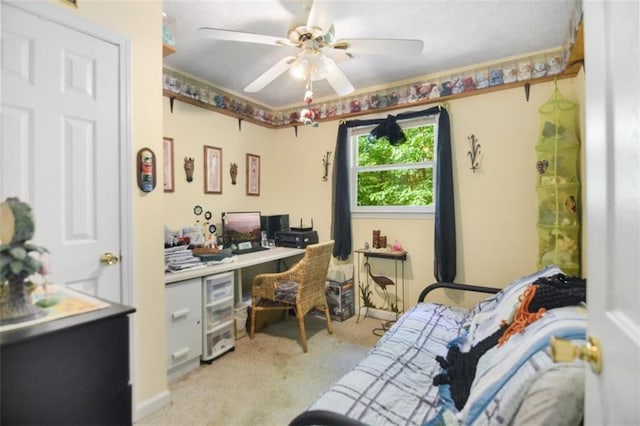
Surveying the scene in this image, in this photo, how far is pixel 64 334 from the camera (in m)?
0.70

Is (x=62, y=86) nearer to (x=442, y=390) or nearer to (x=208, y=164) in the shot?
(x=208, y=164)

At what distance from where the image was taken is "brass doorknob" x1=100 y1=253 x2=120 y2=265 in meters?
1.56

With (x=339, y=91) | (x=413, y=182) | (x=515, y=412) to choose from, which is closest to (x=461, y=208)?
(x=413, y=182)

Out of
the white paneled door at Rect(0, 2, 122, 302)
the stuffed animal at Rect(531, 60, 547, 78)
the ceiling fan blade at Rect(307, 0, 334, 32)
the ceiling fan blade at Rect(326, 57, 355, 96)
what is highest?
the stuffed animal at Rect(531, 60, 547, 78)

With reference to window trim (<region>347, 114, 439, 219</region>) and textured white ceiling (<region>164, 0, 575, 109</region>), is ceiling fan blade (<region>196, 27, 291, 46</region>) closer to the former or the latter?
textured white ceiling (<region>164, 0, 575, 109</region>)

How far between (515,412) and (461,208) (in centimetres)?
225

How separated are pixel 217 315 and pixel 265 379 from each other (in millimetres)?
626

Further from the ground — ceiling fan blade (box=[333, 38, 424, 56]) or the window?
ceiling fan blade (box=[333, 38, 424, 56])

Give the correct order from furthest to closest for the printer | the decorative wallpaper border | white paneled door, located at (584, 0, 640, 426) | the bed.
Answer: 1. the printer
2. the decorative wallpaper border
3. the bed
4. white paneled door, located at (584, 0, 640, 426)

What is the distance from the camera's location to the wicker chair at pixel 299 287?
8.51 ft

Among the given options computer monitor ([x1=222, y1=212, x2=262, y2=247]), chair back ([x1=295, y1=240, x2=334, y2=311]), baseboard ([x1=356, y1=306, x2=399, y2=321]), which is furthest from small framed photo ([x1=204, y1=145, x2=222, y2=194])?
baseboard ([x1=356, y1=306, x2=399, y2=321])

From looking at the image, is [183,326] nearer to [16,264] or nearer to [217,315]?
[217,315]

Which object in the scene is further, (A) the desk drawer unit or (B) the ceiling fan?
(A) the desk drawer unit

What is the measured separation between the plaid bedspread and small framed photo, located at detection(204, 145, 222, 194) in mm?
A: 2251
